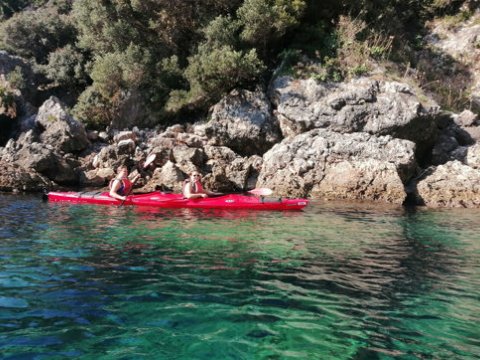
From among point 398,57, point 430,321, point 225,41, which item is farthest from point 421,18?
point 430,321

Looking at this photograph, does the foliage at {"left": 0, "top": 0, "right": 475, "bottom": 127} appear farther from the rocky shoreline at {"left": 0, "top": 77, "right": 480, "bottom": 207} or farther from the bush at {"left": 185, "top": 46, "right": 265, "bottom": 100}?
the rocky shoreline at {"left": 0, "top": 77, "right": 480, "bottom": 207}

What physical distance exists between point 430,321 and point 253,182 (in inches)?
504

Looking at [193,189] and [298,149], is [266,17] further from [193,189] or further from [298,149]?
[193,189]

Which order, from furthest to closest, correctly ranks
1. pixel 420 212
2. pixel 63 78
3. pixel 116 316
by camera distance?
pixel 63 78
pixel 420 212
pixel 116 316

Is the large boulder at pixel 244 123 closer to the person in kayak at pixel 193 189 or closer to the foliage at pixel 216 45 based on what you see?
the foliage at pixel 216 45

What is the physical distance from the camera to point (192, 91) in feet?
63.7

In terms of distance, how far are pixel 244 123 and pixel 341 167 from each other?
16.9 ft

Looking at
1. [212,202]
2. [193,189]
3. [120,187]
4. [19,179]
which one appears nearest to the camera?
[212,202]

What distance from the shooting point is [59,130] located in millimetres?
19031

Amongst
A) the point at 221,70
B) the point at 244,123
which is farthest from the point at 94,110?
the point at 244,123

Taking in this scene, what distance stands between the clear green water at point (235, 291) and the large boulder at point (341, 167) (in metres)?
4.81

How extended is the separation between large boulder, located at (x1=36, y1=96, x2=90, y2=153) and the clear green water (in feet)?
32.5

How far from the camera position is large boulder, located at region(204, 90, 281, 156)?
18453mm

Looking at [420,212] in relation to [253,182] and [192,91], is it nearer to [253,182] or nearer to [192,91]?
[253,182]
